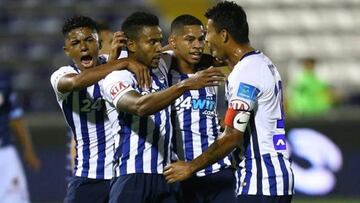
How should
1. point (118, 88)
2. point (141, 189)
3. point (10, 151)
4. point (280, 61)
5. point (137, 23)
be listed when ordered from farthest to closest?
point (280, 61) < point (10, 151) < point (137, 23) < point (141, 189) < point (118, 88)

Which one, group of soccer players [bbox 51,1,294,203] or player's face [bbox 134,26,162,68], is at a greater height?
player's face [bbox 134,26,162,68]

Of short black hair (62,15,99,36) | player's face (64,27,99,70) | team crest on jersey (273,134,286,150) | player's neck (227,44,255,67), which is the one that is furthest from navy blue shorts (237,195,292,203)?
short black hair (62,15,99,36)

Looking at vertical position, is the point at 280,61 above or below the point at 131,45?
above

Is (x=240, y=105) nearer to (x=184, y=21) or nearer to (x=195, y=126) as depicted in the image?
(x=195, y=126)

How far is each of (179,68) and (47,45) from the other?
35.9 feet

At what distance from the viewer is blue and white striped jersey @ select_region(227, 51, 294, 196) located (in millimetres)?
6086

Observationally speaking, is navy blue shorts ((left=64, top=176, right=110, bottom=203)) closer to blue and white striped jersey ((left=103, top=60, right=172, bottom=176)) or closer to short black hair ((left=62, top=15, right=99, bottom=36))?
blue and white striped jersey ((left=103, top=60, right=172, bottom=176))

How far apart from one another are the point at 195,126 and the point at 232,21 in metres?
1.19

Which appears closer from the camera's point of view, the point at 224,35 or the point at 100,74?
the point at 224,35

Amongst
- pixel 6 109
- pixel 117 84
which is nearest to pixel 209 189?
pixel 117 84

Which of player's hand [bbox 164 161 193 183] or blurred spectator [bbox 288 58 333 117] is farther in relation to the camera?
blurred spectator [bbox 288 58 333 117]

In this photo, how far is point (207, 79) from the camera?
6.05 metres

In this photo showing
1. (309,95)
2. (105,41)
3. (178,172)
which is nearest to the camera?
(178,172)

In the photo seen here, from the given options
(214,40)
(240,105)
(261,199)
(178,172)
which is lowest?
(261,199)
